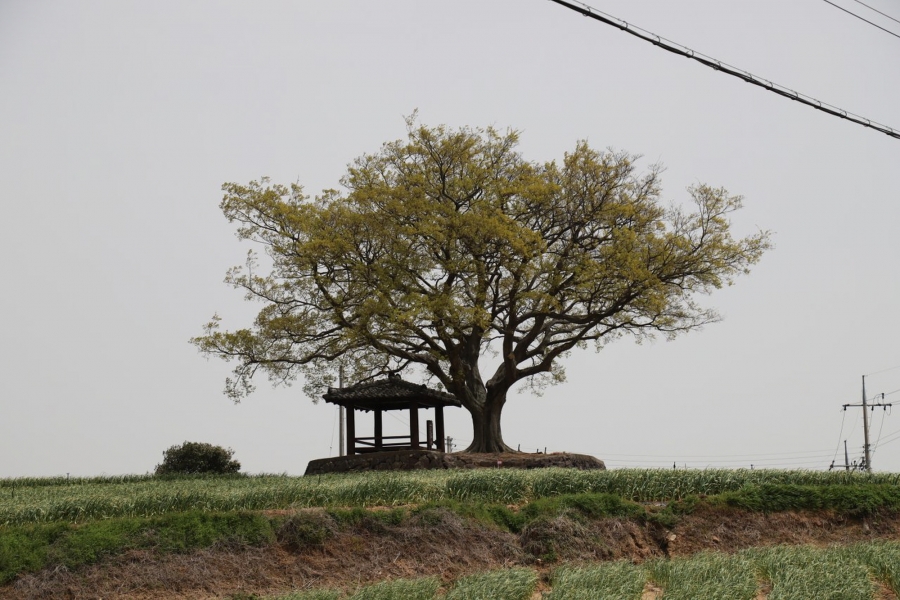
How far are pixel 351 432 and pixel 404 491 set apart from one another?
1231cm

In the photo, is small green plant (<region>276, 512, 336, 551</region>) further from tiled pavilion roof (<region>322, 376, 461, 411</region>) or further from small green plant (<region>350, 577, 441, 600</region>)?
tiled pavilion roof (<region>322, 376, 461, 411</region>)

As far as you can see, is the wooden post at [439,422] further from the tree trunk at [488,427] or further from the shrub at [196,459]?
the shrub at [196,459]

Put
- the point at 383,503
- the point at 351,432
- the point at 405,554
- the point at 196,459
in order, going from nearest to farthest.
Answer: the point at 405,554 → the point at 383,503 → the point at 351,432 → the point at 196,459

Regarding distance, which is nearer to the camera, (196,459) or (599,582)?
(599,582)

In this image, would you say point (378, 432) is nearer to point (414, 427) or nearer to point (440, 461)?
point (414, 427)

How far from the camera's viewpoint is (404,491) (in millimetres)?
17203

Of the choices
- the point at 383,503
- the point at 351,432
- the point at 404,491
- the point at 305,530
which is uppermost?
the point at 351,432

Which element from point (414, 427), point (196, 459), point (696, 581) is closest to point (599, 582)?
point (696, 581)

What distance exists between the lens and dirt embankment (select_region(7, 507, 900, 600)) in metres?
12.9

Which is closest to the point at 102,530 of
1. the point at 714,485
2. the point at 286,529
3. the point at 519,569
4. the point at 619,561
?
the point at 286,529

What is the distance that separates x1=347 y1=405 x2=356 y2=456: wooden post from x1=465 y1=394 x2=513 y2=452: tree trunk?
3.75 meters

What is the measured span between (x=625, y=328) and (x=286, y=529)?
18309 millimetres

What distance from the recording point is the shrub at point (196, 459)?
29906 mm

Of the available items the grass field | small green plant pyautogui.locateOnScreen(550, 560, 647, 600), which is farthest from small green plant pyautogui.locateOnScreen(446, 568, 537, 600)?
small green plant pyautogui.locateOnScreen(550, 560, 647, 600)
